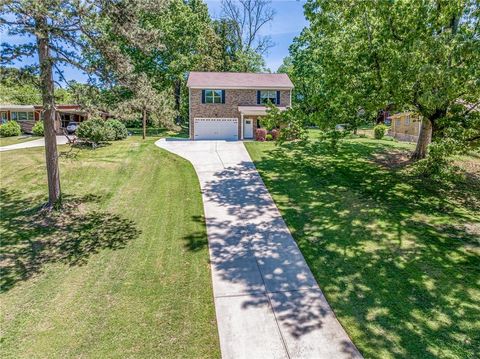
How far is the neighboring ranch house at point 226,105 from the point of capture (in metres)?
29.4

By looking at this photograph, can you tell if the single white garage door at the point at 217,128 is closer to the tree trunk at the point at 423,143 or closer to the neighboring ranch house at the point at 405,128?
the neighboring ranch house at the point at 405,128

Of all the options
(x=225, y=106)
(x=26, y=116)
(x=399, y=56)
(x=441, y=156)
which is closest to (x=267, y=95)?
(x=225, y=106)

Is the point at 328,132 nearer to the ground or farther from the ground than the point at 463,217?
farther from the ground

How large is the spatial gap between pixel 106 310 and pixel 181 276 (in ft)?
6.00

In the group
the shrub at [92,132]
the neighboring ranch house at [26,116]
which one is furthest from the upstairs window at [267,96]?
the neighboring ranch house at [26,116]

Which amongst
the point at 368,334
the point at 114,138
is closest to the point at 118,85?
the point at 368,334

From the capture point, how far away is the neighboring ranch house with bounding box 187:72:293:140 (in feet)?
96.5

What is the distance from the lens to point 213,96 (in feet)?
96.9

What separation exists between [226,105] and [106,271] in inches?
909

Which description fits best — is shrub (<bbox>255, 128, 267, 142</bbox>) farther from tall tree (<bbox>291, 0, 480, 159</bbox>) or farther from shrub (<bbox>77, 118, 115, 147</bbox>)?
tall tree (<bbox>291, 0, 480, 159</bbox>)

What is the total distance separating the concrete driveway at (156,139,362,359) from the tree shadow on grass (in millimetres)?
3040

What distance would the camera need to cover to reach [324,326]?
21.5 feet

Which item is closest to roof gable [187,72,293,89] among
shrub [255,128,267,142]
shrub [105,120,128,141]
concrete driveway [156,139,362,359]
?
shrub [255,128,267,142]

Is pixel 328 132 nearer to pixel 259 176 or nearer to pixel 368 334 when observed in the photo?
pixel 259 176
